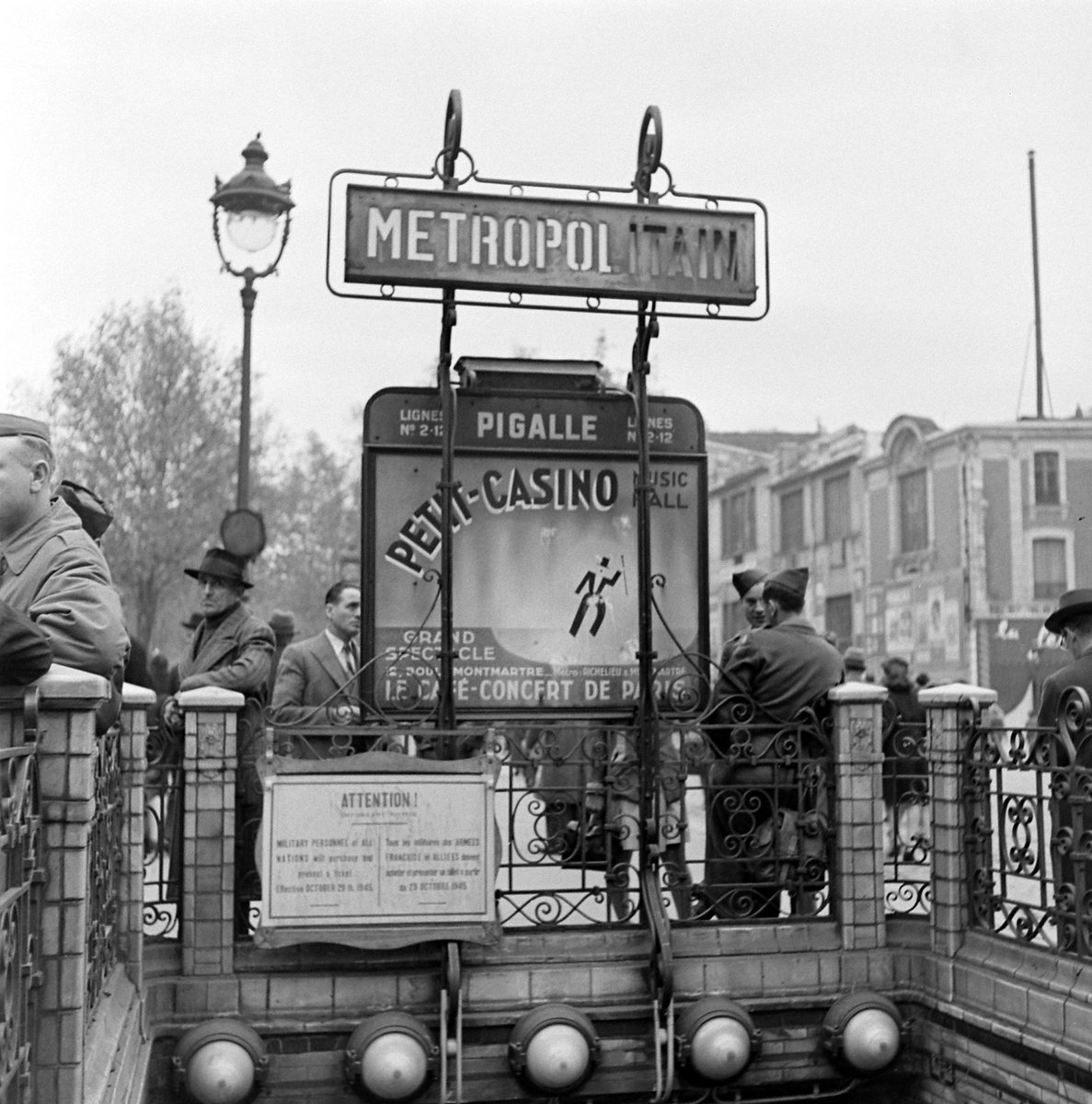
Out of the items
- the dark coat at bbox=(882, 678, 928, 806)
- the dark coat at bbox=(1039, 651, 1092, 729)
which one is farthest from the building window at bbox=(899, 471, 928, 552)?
the dark coat at bbox=(1039, 651, 1092, 729)

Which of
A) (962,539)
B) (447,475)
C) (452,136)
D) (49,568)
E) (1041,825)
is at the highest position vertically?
(962,539)

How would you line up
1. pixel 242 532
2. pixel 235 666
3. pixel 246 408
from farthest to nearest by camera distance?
1. pixel 246 408
2. pixel 242 532
3. pixel 235 666

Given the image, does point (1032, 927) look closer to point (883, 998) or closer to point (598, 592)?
point (883, 998)

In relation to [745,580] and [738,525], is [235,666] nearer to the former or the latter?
[745,580]

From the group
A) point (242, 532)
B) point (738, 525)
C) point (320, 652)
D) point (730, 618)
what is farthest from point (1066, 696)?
point (730, 618)

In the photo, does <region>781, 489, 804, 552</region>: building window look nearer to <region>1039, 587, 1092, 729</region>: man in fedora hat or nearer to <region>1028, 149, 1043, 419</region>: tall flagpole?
<region>1028, 149, 1043, 419</region>: tall flagpole

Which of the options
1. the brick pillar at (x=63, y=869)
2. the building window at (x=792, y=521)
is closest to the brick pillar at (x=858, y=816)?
the brick pillar at (x=63, y=869)

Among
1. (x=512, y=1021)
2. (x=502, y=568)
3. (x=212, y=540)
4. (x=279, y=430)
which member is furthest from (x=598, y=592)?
(x=279, y=430)

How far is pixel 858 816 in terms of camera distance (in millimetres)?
7488

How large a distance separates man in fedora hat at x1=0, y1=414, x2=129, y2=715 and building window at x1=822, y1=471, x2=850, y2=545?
49.4m

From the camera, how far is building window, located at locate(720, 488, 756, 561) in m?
59.5

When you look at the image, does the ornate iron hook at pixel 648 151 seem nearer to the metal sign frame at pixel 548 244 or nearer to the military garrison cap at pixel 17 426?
the metal sign frame at pixel 548 244

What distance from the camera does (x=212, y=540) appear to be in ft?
101

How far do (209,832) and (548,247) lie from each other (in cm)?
334
